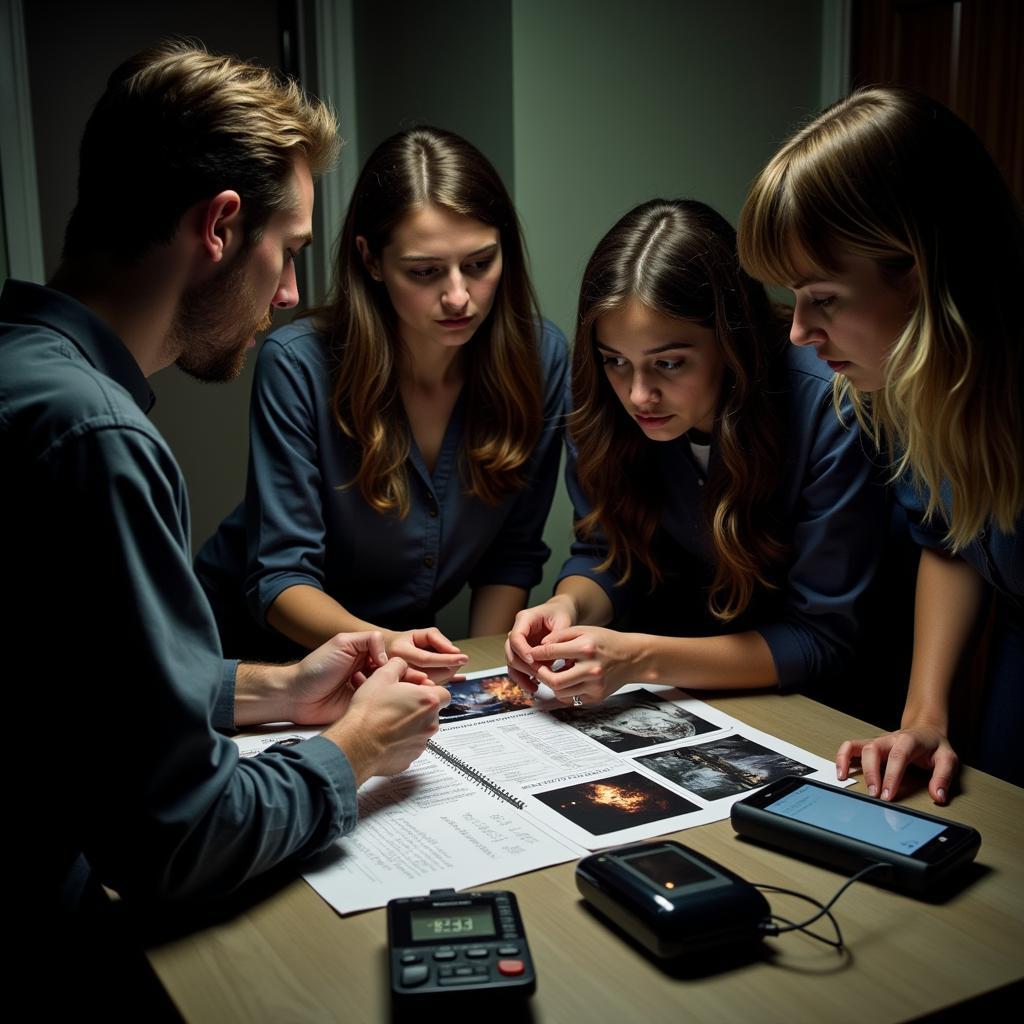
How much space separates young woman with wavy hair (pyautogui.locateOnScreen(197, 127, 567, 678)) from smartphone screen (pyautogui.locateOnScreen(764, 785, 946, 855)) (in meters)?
0.72

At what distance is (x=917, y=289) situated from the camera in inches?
46.7

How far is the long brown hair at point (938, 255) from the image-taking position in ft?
3.69

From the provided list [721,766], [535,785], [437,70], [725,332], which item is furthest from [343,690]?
[437,70]

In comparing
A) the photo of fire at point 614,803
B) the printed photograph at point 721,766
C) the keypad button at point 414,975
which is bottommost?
the printed photograph at point 721,766

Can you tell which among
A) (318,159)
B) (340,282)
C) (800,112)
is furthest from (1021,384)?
(800,112)

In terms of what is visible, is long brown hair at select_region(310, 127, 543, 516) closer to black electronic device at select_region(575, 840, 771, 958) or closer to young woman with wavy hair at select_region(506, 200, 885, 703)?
young woman with wavy hair at select_region(506, 200, 885, 703)

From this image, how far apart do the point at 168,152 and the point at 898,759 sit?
969 millimetres

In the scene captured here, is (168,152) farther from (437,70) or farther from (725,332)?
(437,70)

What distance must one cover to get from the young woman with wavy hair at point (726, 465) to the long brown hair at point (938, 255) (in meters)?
0.28

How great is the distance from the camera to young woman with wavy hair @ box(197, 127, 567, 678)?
171 cm

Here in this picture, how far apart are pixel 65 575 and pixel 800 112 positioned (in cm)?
223

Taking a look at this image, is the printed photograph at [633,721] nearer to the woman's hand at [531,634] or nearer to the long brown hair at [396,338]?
the woman's hand at [531,634]

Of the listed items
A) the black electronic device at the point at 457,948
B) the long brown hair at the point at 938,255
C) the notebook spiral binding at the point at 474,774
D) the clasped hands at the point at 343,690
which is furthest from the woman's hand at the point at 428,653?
the long brown hair at the point at 938,255

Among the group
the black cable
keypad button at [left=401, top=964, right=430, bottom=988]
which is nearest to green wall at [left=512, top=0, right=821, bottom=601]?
the black cable
